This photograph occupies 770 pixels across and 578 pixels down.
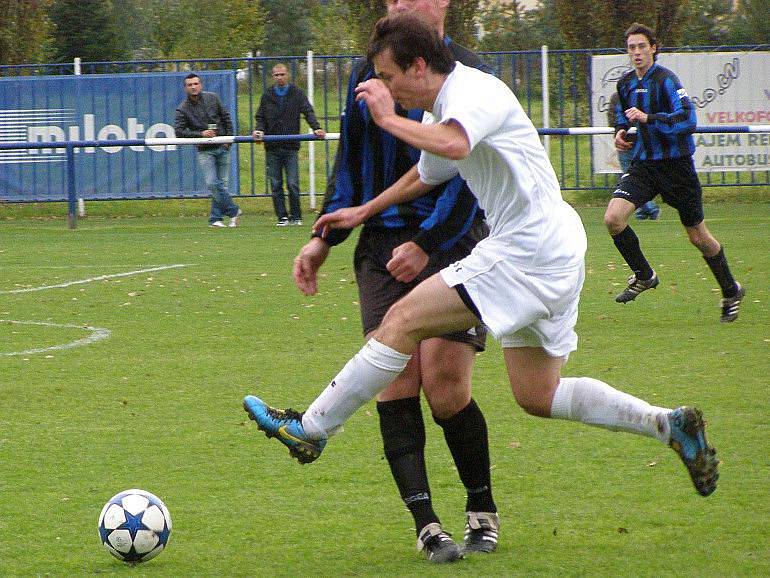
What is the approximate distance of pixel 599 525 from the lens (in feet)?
15.9

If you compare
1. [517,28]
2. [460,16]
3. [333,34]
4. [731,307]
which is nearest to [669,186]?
[731,307]

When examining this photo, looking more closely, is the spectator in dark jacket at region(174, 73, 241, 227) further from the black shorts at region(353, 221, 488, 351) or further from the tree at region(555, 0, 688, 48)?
the black shorts at region(353, 221, 488, 351)

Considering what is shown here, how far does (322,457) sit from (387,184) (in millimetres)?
1669

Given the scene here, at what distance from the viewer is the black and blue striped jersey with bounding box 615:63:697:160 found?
1026 cm

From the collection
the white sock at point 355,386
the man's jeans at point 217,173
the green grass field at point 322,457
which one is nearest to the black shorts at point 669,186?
the green grass field at point 322,457

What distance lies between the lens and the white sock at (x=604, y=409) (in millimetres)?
4434

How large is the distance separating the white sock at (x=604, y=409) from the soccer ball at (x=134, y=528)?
4.42 feet

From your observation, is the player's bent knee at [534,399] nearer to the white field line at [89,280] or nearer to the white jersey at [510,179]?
the white jersey at [510,179]

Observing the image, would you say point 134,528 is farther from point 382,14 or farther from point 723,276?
point 382,14

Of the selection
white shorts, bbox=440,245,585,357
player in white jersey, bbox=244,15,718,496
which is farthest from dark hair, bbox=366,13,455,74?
white shorts, bbox=440,245,585,357

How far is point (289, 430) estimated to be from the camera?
438cm

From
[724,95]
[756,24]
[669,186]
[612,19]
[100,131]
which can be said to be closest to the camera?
[669,186]

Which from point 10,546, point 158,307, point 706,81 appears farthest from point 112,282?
point 706,81

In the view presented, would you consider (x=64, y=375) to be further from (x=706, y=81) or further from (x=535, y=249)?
(x=706, y=81)
